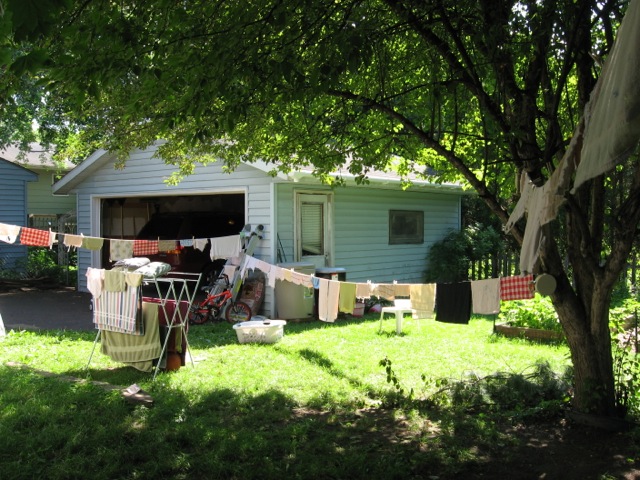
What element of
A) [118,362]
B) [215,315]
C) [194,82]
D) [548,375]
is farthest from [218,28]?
[215,315]

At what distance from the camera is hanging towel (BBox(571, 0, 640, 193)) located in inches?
93.6

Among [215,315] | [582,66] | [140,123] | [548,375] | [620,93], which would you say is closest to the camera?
[620,93]

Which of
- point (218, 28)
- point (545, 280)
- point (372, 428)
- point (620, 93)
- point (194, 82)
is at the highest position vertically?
point (218, 28)

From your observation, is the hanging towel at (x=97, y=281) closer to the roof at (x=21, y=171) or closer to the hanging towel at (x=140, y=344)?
the hanging towel at (x=140, y=344)

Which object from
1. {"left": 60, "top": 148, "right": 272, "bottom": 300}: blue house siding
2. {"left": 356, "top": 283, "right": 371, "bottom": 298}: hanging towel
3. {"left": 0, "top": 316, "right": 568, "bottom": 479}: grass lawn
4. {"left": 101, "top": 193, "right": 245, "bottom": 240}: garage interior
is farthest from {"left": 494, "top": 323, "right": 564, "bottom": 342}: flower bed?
{"left": 101, "top": 193, "right": 245, "bottom": 240}: garage interior

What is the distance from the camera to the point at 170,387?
672 centimetres

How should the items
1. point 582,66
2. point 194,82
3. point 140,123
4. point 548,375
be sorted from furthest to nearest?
point 140,123 → point 548,375 → point 582,66 → point 194,82

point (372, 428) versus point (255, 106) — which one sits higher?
point (255, 106)

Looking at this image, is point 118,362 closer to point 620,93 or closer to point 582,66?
point 582,66

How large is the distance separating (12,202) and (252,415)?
16.2m

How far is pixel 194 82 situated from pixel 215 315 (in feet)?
22.8

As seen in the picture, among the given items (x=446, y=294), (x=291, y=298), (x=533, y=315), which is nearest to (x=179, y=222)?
(x=291, y=298)

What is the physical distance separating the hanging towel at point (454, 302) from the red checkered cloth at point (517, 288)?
45cm

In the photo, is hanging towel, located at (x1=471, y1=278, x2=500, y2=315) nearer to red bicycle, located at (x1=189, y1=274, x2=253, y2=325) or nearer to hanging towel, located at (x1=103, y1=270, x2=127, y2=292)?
hanging towel, located at (x1=103, y1=270, x2=127, y2=292)
